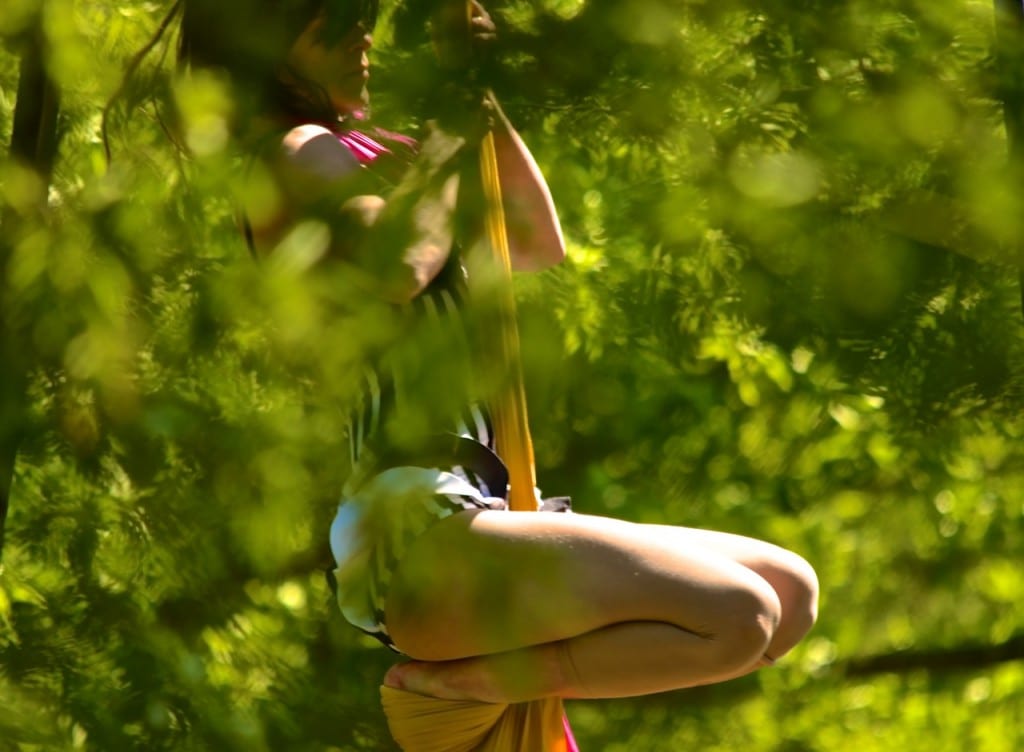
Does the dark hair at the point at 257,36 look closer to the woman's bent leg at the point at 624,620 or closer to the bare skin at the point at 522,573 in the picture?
the bare skin at the point at 522,573

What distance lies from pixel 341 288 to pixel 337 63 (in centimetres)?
16

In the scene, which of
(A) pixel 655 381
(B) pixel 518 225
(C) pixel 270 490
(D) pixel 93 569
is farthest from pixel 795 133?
(A) pixel 655 381

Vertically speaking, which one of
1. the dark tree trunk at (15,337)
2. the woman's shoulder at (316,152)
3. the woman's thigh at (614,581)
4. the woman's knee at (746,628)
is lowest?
the woman's knee at (746,628)

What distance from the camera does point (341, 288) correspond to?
2.34 feet

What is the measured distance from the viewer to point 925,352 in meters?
0.84

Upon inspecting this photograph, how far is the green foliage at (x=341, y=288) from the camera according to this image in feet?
2.50

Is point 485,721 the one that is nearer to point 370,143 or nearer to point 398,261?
point 370,143

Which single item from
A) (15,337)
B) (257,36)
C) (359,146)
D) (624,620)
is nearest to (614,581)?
(624,620)

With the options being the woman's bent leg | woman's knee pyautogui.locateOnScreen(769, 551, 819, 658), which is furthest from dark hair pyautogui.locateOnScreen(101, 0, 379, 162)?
woman's knee pyautogui.locateOnScreen(769, 551, 819, 658)

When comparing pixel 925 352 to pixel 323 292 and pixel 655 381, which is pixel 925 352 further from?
pixel 655 381

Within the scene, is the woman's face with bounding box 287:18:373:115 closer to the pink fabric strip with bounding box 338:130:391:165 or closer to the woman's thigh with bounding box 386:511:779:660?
the pink fabric strip with bounding box 338:130:391:165

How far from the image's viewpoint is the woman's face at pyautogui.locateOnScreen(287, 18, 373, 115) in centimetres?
76

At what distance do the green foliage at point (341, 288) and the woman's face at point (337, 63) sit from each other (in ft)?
0.06

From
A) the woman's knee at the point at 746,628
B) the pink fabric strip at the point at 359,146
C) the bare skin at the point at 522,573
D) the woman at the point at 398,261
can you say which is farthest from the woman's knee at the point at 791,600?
the pink fabric strip at the point at 359,146
